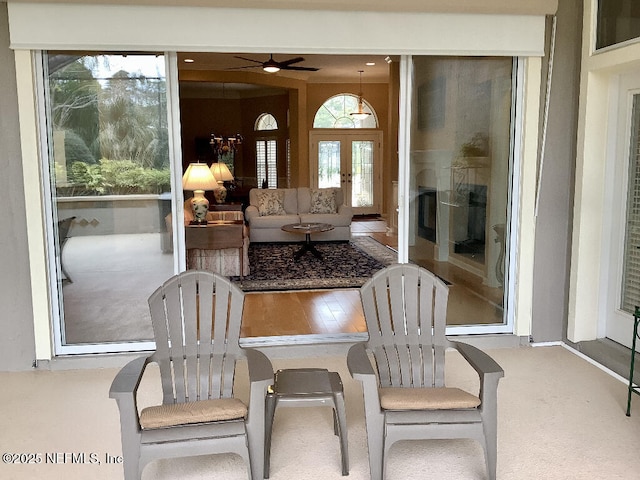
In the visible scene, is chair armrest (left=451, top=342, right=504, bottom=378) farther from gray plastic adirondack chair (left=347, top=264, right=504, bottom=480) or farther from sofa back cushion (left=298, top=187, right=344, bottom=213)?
sofa back cushion (left=298, top=187, right=344, bottom=213)

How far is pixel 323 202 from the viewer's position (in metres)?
9.32

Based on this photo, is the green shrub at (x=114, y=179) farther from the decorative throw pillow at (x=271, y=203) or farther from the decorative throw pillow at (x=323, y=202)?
the decorative throw pillow at (x=323, y=202)

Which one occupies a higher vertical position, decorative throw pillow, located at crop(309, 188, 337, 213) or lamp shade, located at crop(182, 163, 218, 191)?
lamp shade, located at crop(182, 163, 218, 191)

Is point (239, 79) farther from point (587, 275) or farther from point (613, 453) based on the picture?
point (613, 453)

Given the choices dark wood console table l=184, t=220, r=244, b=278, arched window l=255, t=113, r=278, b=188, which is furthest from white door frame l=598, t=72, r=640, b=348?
arched window l=255, t=113, r=278, b=188

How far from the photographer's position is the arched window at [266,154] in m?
13.0

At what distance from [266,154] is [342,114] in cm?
192

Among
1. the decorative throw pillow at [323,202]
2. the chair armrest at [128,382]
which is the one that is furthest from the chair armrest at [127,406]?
the decorative throw pillow at [323,202]

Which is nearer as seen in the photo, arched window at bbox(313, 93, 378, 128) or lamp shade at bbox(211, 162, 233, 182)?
lamp shade at bbox(211, 162, 233, 182)

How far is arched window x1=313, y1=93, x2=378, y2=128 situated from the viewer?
12547 mm

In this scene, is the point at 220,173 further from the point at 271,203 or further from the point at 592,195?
the point at 592,195

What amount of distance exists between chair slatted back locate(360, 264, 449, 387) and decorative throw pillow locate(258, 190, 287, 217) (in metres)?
6.00

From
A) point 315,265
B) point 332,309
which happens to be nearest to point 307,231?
point 315,265

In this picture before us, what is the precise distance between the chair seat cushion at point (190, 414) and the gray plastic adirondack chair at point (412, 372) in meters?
0.54
